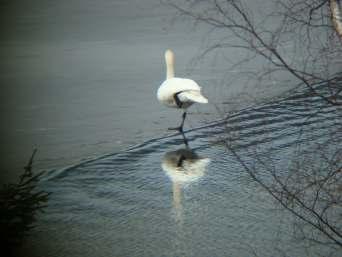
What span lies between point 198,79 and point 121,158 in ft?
14.9

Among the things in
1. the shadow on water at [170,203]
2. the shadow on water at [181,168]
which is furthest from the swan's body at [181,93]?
the shadow on water at [181,168]

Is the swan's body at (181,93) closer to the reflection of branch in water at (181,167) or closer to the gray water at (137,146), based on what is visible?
the gray water at (137,146)

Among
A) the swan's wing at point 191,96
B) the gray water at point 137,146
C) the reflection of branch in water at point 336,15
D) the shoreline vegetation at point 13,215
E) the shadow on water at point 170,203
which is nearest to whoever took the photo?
the reflection of branch in water at point 336,15

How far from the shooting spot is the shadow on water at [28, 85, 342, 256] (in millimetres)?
5617

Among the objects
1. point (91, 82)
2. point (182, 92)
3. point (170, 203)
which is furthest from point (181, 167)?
point (91, 82)

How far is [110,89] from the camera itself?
12273 mm

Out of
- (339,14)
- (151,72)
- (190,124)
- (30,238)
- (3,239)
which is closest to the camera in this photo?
(339,14)

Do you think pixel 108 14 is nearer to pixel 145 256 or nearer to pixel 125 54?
pixel 125 54

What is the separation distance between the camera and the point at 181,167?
804cm

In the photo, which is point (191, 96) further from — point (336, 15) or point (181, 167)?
point (336, 15)

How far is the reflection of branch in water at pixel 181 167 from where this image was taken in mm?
7277

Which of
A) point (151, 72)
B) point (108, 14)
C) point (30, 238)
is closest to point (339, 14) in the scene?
point (30, 238)

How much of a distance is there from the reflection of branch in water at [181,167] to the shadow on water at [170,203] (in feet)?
0.04

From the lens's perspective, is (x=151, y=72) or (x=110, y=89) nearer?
(x=110, y=89)
